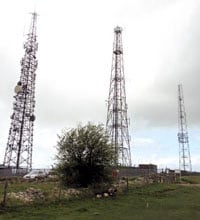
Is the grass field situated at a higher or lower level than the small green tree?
lower

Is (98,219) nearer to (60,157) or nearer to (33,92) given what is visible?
(60,157)

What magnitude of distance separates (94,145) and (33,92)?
46.9 m

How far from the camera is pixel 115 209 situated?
97.5 ft

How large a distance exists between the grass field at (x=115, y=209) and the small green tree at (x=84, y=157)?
4.08m

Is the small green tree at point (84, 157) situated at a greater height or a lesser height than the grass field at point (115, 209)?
greater

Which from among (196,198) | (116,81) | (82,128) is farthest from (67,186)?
(116,81)

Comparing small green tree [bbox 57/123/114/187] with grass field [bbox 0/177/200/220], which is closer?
grass field [bbox 0/177/200/220]

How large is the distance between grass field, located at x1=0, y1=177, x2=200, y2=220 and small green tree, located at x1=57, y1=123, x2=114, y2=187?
408 cm

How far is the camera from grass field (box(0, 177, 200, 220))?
83.8ft

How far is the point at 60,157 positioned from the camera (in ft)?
138

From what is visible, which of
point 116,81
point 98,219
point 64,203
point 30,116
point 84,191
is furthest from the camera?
point 30,116

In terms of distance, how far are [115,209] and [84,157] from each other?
12948 mm

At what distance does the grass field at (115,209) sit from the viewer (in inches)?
1006

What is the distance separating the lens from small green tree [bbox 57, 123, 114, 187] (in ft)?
136
